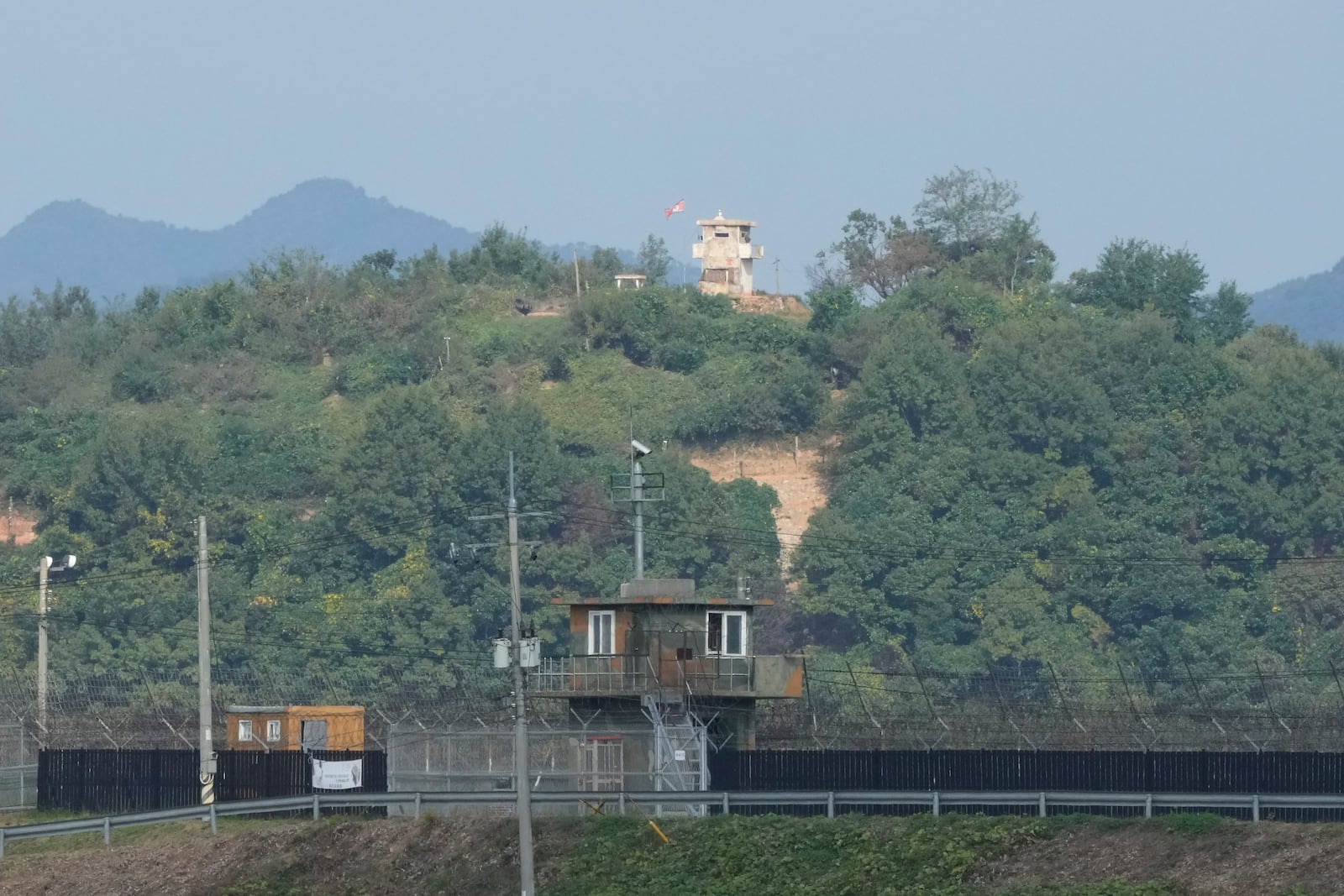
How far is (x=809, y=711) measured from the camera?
61.3 meters

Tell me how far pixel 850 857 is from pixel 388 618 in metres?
74.3

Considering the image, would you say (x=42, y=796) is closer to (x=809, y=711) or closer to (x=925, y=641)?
(x=809, y=711)

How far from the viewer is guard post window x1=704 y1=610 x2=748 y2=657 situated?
61.6 meters

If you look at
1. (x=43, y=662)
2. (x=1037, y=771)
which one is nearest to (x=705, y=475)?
(x=43, y=662)

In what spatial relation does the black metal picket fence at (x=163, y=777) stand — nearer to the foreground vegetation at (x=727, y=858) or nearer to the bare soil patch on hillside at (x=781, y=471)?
the foreground vegetation at (x=727, y=858)

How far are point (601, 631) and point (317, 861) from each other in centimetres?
1050

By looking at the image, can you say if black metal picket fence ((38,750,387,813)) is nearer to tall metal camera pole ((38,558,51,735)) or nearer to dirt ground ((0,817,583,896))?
dirt ground ((0,817,583,896))

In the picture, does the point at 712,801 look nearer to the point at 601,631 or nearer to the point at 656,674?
the point at 656,674

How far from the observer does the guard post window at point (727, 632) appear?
202 feet

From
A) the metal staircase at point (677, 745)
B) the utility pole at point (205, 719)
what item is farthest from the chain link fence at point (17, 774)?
the metal staircase at point (677, 745)

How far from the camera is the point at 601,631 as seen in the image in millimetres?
61562

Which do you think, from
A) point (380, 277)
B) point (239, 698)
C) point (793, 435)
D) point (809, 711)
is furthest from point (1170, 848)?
point (380, 277)

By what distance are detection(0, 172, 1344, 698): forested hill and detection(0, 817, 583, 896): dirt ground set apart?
54.9m

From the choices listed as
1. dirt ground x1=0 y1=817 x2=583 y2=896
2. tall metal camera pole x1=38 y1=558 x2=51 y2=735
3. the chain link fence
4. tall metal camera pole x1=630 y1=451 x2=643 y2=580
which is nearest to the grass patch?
dirt ground x1=0 y1=817 x2=583 y2=896
